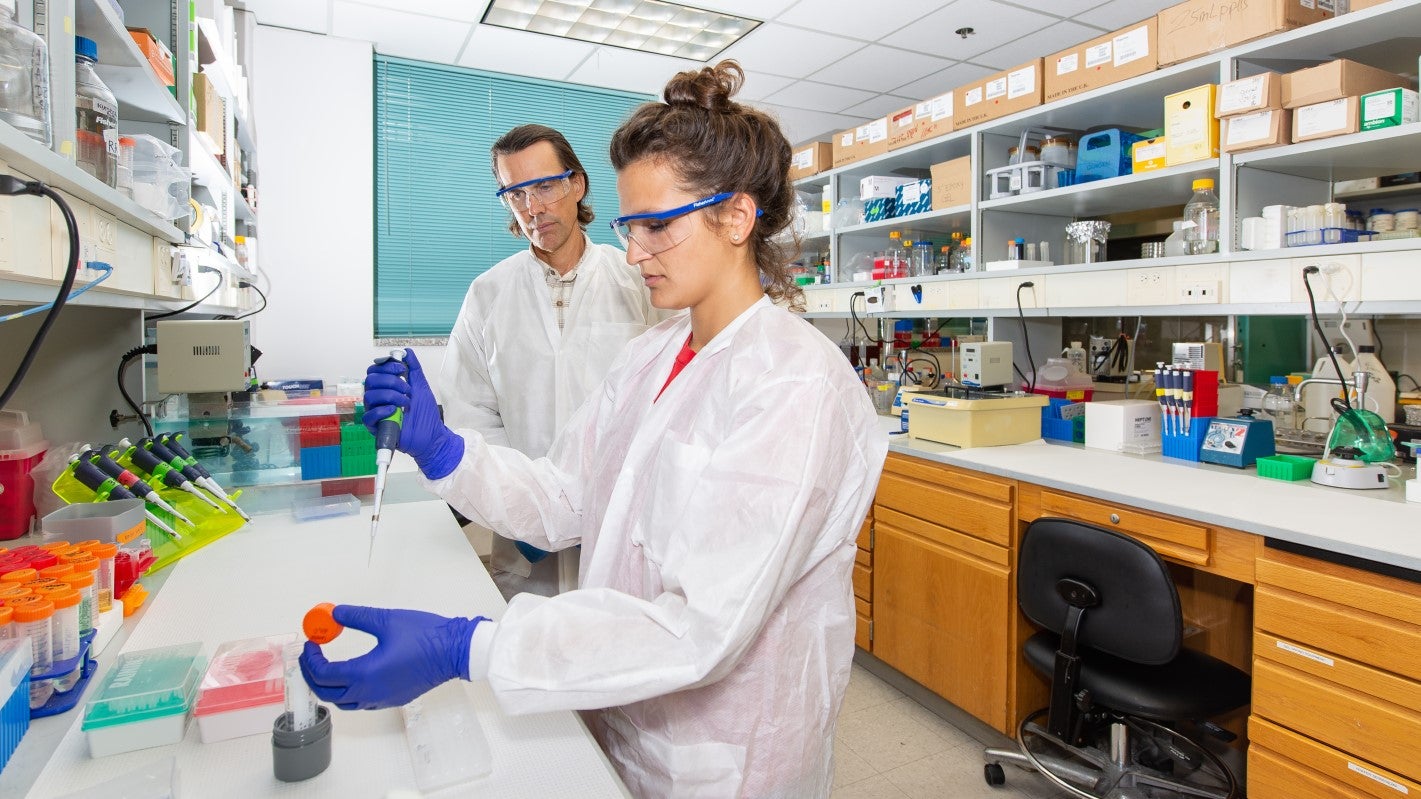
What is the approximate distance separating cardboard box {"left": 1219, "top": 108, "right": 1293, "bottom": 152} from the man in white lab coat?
162 cm

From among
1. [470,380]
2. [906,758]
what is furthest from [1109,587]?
[470,380]

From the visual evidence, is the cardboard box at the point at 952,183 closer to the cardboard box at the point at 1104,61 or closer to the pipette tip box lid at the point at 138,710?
the cardboard box at the point at 1104,61

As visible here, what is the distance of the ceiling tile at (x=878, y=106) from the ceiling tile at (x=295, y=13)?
2971 millimetres

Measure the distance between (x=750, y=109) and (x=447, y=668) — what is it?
81cm

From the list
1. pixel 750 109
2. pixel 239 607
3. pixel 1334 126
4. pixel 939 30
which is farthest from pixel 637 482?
pixel 939 30

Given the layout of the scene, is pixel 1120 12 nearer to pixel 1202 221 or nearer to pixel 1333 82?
pixel 1202 221

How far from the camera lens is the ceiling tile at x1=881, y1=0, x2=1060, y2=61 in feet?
11.3

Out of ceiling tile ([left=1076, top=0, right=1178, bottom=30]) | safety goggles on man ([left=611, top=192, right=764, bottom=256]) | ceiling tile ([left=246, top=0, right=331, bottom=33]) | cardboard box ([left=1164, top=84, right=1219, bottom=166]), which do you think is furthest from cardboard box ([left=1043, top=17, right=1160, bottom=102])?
ceiling tile ([left=246, top=0, right=331, bottom=33])

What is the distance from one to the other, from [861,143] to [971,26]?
82 cm

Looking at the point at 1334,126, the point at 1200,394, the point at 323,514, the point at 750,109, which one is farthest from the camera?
the point at 1200,394

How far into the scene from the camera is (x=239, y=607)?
3.84ft

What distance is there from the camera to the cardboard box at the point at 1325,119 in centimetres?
189

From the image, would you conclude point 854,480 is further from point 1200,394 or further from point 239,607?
point 1200,394

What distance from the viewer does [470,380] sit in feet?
6.61
